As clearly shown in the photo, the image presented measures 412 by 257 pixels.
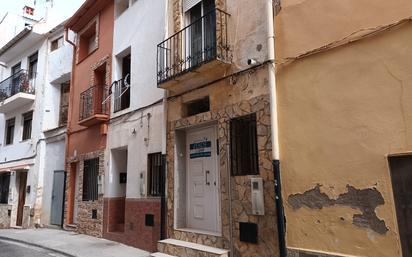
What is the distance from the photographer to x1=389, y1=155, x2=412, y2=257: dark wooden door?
14.5 ft

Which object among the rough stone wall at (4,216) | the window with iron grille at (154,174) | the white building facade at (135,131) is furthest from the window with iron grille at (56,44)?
the window with iron grille at (154,174)

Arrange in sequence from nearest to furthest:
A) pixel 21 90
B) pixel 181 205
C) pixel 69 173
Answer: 1. pixel 181 205
2. pixel 69 173
3. pixel 21 90

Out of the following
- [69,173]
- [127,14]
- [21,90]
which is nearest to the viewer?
[127,14]

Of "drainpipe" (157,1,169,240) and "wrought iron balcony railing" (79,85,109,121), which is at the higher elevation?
"wrought iron balcony railing" (79,85,109,121)

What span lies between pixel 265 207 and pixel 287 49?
2.69m

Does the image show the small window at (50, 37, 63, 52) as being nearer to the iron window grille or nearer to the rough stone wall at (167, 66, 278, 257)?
the iron window grille

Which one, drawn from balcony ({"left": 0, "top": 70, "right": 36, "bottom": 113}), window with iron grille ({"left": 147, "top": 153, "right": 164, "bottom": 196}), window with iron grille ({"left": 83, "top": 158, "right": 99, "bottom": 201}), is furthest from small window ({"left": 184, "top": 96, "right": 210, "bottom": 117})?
balcony ({"left": 0, "top": 70, "right": 36, "bottom": 113})

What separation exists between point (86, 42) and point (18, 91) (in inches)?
Answer: 198

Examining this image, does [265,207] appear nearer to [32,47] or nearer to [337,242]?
[337,242]

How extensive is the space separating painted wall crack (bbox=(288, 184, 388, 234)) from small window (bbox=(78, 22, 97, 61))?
433 inches

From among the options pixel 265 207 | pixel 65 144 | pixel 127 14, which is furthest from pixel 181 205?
pixel 65 144

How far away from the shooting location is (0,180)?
1828 cm

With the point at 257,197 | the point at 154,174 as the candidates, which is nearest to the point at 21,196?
the point at 154,174

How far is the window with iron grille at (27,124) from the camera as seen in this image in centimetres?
1664
